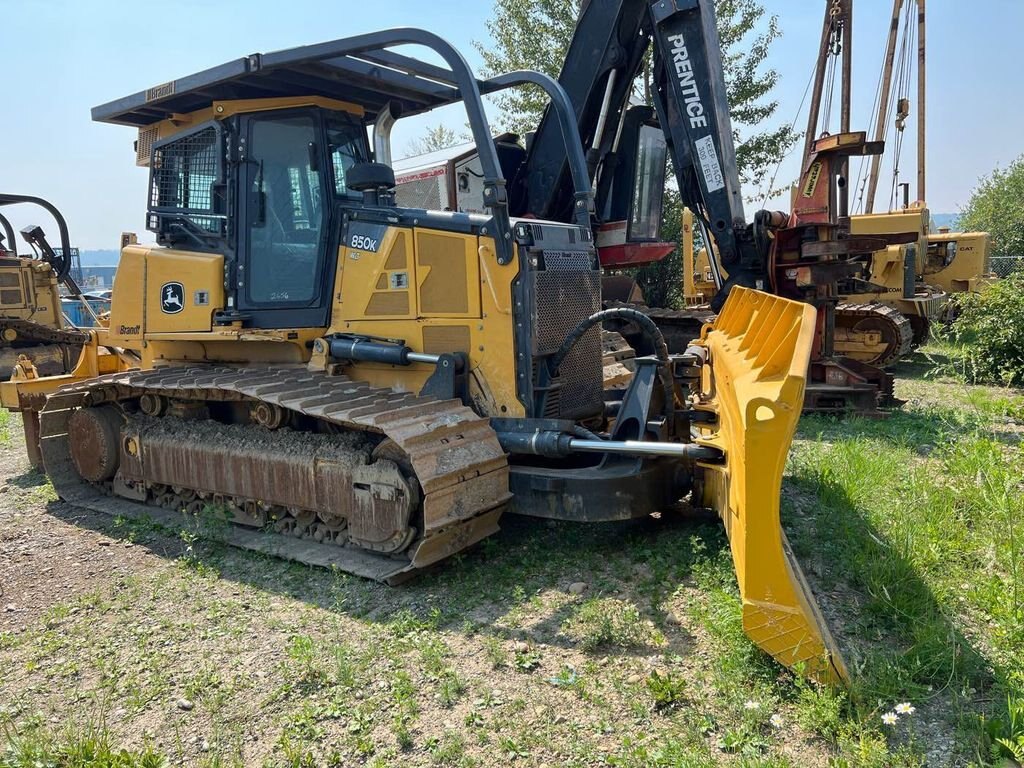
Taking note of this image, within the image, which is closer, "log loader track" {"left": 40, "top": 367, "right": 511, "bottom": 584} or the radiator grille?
"log loader track" {"left": 40, "top": 367, "right": 511, "bottom": 584}

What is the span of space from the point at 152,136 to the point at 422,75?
2.31 metres

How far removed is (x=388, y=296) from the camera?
534 centimetres

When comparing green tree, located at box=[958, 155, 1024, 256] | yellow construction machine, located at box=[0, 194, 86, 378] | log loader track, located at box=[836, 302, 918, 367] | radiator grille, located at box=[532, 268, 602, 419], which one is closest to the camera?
radiator grille, located at box=[532, 268, 602, 419]

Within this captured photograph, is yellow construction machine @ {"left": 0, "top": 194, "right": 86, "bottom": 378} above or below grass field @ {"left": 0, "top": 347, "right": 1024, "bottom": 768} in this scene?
above

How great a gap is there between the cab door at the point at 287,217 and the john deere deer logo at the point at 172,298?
2.00ft

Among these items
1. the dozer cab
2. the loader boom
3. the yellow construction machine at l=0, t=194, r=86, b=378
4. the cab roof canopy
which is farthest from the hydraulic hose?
the yellow construction machine at l=0, t=194, r=86, b=378

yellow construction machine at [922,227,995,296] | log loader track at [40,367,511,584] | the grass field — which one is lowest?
the grass field

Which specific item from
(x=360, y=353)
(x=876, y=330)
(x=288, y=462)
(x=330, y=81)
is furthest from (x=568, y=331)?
(x=876, y=330)

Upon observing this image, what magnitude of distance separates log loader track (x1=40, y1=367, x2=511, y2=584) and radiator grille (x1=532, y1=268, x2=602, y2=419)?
725 millimetres

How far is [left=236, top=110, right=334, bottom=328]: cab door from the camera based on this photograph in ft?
18.3

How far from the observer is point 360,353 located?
5379 millimetres

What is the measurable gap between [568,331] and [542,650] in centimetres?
230

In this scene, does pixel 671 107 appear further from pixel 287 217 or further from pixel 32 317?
pixel 32 317

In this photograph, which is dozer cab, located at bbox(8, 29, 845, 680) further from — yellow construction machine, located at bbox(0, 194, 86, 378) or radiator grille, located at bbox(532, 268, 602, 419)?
yellow construction machine, located at bbox(0, 194, 86, 378)
